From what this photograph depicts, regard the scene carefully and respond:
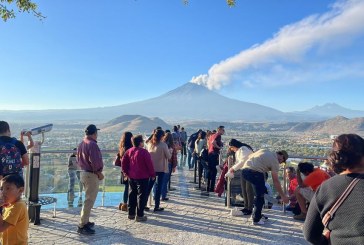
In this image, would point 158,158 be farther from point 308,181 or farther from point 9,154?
point 9,154

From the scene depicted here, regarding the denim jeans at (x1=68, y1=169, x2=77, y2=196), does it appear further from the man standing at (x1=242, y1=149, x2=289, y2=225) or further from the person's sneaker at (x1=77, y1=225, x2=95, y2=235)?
the man standing at (x1=242, y1=149, x2=289, y2=225)

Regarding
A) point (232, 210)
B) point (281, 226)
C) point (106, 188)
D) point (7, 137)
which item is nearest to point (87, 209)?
point (7, 137)

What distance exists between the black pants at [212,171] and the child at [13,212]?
5.68 metres

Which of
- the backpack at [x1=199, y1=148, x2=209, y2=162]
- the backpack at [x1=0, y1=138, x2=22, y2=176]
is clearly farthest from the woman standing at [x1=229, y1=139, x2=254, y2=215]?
the backpack at [x1=0, y1=138, x2=22, y2=176]

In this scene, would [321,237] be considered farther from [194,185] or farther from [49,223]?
[194,185]

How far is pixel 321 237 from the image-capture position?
2213 millimetres

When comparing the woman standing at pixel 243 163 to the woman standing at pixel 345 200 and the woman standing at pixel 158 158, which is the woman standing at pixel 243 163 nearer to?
the woman standing at pixel 158 158

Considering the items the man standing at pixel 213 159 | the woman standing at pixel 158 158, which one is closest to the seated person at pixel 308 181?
the woman standing at pixel 158 158

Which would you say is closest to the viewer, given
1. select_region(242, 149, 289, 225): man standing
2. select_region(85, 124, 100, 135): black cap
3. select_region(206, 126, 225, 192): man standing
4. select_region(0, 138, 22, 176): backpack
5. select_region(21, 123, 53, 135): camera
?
select_region(0, 138, 22, 176): backpack

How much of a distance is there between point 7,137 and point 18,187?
5.21ft

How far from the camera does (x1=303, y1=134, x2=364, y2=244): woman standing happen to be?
199cm

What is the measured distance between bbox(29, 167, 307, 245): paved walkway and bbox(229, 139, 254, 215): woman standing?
0.29 m

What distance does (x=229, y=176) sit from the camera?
6.57 meters

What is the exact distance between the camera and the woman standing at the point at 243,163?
6.07m
